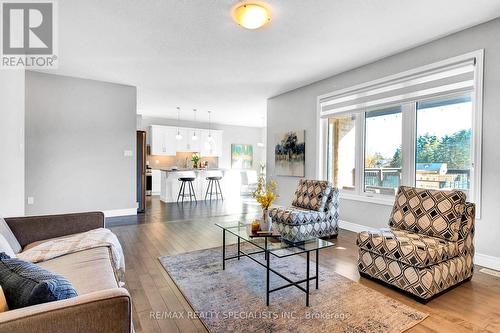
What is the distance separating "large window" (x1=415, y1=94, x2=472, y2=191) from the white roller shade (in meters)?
0.16

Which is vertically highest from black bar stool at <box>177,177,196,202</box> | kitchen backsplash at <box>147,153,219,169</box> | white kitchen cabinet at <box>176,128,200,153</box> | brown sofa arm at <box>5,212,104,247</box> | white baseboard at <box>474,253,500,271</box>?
white kitchen cabinet at <box>176,128,200,153</box>

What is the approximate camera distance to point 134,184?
562 centimetres

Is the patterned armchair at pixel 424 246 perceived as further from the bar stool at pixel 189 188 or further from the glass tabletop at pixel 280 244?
the bar stool at pixel 189 188

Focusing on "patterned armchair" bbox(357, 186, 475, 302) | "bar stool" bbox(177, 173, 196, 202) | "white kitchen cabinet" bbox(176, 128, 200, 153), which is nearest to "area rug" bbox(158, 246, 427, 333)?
"patterned armchair" bbox(357, 186, 475, 302)

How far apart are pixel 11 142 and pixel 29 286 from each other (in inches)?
112

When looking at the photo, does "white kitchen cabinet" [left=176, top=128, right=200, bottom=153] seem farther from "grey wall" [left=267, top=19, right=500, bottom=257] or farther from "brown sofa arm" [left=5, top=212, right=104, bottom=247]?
"brown sofa arm" [left=5, top=212, right=104, bottom=247]

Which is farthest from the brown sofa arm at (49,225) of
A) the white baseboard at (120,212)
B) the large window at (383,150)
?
the large window at (383,150)

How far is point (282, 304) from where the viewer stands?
2143mm

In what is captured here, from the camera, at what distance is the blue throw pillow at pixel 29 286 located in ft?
3.18

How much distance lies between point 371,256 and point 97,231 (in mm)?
2579

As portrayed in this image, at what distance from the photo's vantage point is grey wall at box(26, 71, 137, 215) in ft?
15.4

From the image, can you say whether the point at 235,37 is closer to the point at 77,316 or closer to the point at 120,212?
the point at 77,316

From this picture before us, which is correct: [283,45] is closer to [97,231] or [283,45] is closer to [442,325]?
[97,231]

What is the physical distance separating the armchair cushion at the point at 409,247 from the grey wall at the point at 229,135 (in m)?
8.22
